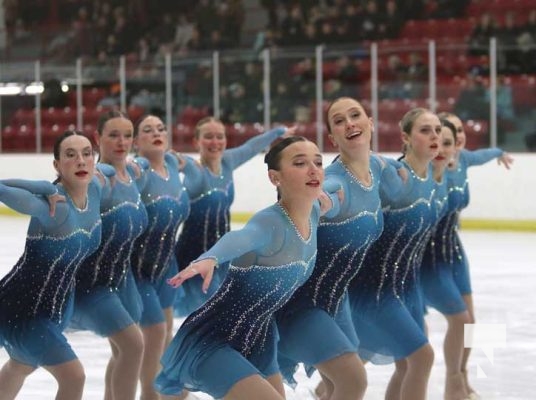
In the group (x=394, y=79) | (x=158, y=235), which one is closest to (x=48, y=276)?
(x=158, y=235)

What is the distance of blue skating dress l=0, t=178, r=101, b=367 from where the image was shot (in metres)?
4.86

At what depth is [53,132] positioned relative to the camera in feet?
53.6

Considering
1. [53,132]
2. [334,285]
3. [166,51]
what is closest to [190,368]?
[334,285]

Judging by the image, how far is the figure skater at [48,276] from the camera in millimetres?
4809

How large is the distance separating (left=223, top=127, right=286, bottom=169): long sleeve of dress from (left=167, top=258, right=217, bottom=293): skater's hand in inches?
135

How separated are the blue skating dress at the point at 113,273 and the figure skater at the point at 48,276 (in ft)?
0.91

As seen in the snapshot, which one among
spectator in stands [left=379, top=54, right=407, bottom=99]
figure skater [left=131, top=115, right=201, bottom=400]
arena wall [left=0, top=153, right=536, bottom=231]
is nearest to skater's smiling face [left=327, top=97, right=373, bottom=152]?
figure skater [left=131, top=115, right=201, bottom=400]

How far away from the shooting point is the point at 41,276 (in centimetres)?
498

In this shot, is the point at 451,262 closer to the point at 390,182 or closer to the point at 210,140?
the point at 390,182

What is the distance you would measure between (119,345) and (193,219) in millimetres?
1794

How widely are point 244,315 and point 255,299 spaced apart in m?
0.07

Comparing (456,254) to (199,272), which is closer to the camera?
(199,272)

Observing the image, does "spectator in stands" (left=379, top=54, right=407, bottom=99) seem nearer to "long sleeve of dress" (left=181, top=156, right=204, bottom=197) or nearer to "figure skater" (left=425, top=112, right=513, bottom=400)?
"figure skater" (left=425, top=112, right=513, bottom=400)

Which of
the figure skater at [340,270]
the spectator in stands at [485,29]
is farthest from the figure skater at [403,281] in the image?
the spectator in stands at [485,29]
